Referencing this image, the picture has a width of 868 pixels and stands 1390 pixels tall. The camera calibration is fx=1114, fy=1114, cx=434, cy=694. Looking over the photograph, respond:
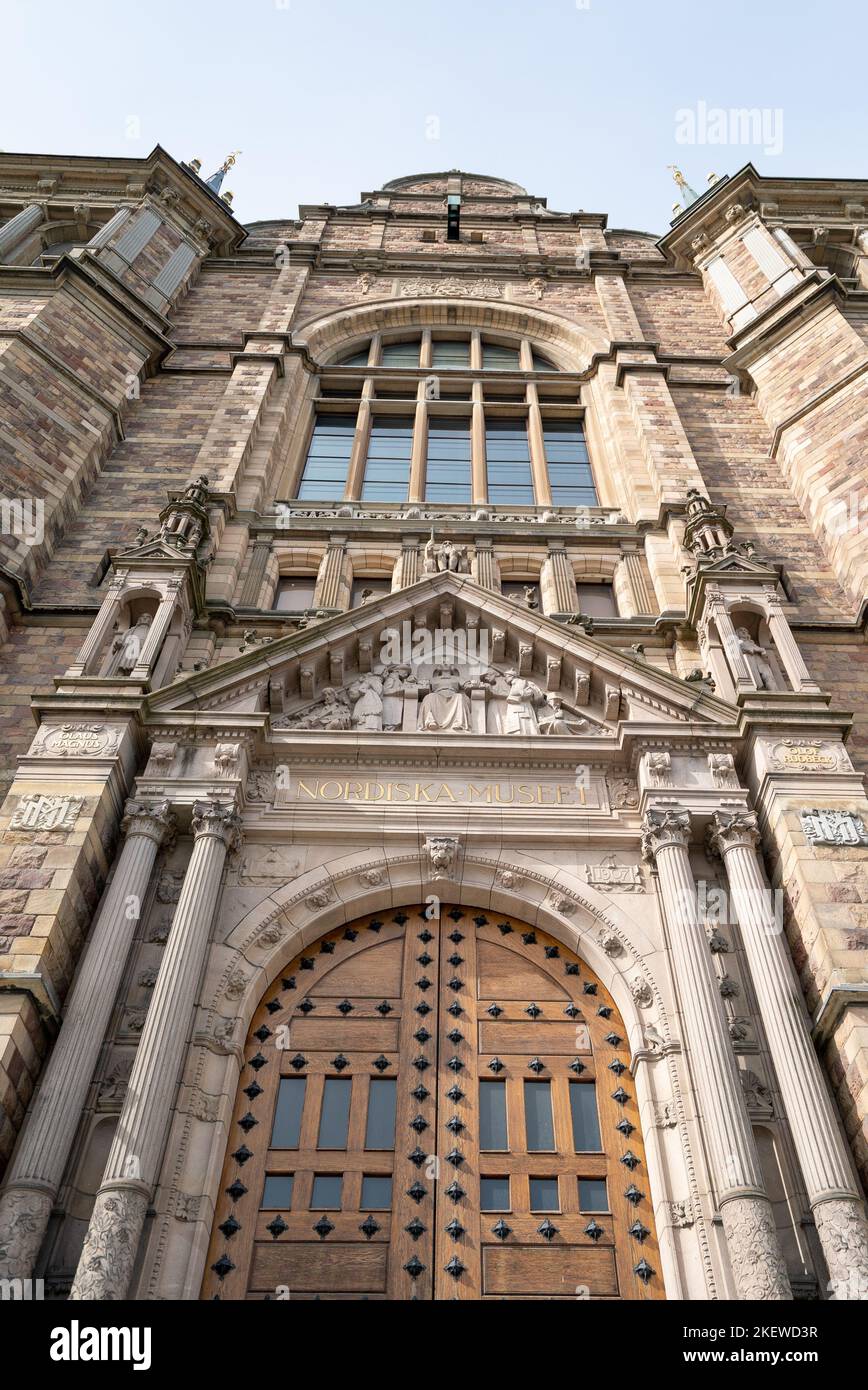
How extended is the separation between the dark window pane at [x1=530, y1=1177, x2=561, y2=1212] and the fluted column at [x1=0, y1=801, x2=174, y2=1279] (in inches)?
150

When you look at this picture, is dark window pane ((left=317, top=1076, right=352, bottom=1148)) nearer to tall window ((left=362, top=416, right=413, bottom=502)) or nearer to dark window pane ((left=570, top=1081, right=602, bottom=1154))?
dark window pane ((left=570, top=1081, right=602, bottom=1154))

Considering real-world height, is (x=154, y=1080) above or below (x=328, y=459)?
below

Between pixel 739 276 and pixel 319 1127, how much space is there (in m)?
20.7

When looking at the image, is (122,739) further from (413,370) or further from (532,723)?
(413,370)

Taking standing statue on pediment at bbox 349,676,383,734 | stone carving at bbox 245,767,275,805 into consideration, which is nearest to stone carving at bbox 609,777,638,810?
standing statue on pediment at bbox 349,676,383,734

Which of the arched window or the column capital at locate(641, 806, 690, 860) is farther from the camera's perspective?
the arched window

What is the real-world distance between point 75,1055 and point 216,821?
2.75 meters

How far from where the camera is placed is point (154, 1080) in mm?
9023

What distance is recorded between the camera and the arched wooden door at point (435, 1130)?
348 inches

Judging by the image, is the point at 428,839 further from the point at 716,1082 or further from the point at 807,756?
the point at 807,756

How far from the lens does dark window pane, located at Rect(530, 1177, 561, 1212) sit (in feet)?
30.3

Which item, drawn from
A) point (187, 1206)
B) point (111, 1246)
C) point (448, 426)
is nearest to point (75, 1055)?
point (187, 1206)

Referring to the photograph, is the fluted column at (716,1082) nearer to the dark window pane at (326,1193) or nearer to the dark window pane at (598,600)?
the dark window pane at (326,1193)

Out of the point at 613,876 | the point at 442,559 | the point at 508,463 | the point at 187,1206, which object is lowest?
the point at 187,1206
